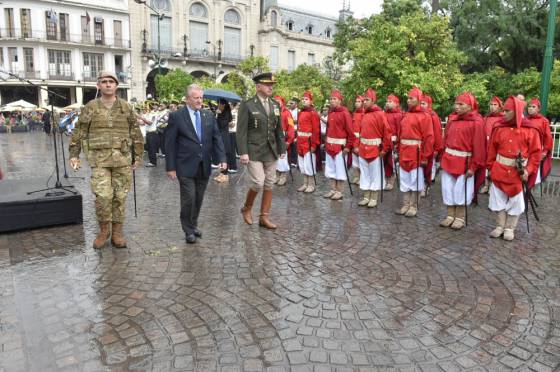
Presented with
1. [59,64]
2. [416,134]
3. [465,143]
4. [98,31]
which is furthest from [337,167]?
[98,31]

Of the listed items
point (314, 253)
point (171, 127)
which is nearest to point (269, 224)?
point (314, 253)

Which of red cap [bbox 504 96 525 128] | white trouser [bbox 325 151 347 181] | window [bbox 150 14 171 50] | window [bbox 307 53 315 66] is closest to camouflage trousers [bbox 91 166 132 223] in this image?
white trouser [bbox 325 151 347 181]

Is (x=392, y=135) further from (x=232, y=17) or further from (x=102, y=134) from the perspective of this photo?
(x=232, y=17)

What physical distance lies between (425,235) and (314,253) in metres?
1.91

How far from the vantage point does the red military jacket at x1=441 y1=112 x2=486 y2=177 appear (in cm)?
700

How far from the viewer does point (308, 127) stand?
10.2 metres

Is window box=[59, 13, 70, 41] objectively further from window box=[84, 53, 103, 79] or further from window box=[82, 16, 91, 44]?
window box=[84, 53, 103, 79]

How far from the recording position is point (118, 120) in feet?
19.2

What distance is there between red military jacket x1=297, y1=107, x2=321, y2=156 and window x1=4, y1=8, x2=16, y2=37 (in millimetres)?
46920

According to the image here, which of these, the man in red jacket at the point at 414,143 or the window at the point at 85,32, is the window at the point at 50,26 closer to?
the window at the point at 85,32

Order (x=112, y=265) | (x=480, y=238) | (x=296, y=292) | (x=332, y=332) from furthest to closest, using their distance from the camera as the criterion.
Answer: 1. (x=480, y=238)
2. (x=112, y=265)
3. (x=296, y=292)
4. (x=332, y=332)

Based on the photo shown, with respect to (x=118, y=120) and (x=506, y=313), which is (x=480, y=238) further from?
(x=118, y=120)

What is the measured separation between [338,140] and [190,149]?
4055 mm

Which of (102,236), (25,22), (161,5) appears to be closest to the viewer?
(102,236)
